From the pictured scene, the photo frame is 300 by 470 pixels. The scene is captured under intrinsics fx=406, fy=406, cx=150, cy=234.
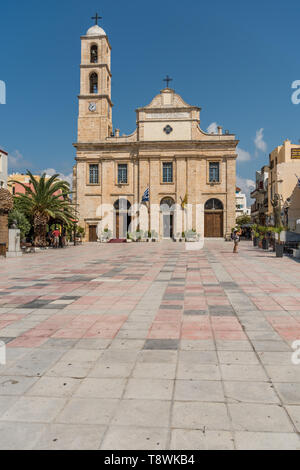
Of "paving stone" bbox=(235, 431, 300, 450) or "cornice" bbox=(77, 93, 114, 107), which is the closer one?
"paving stone" bbox=(235, 431, 300, 450)

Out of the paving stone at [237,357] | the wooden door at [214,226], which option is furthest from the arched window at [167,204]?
the paving stone at [237,357]

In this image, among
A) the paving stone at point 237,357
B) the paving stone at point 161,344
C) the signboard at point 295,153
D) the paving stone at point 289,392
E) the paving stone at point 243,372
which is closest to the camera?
the paving stone at point 289,392

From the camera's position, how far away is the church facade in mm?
43219

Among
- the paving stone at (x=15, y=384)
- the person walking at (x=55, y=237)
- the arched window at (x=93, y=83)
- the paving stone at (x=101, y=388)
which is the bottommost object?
the paving stone at (x=15, y=384)

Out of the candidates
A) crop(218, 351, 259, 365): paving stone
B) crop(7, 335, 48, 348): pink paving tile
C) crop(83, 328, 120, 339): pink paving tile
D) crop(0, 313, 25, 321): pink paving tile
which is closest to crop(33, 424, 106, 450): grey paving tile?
crop(218, 351, 259, 365): paving stone

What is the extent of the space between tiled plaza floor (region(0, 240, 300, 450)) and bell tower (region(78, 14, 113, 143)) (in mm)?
38203

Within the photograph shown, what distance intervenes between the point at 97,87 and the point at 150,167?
10846mm

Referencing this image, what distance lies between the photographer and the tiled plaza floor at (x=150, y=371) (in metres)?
2.83

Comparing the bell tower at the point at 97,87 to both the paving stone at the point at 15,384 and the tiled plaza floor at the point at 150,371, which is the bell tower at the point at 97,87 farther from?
the paving stone at the point at 15,384

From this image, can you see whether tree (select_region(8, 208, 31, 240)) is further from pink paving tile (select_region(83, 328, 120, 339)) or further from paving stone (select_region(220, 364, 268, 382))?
paving stone (select_region(220, 364, 268, 382))

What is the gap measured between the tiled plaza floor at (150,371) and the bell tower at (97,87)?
38.2 metres

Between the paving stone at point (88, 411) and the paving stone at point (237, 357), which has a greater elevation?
the paving stone at point (237, 357)

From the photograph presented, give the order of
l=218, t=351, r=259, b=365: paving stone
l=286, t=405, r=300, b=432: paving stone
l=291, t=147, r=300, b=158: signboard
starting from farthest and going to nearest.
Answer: l=291, t=147, r=300, b=158: signboard → l=218, t=351, r=259, b=365: paving stone → l=286, t=405, r=300, b=432: paving stone

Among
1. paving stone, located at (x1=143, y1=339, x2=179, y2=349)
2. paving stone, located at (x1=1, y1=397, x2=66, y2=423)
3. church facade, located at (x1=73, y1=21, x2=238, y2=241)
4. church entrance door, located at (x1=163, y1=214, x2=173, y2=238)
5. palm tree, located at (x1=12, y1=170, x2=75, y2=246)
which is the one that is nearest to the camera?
paving stone, located at (x1=1, y1=397, x2=66, y2=423)
